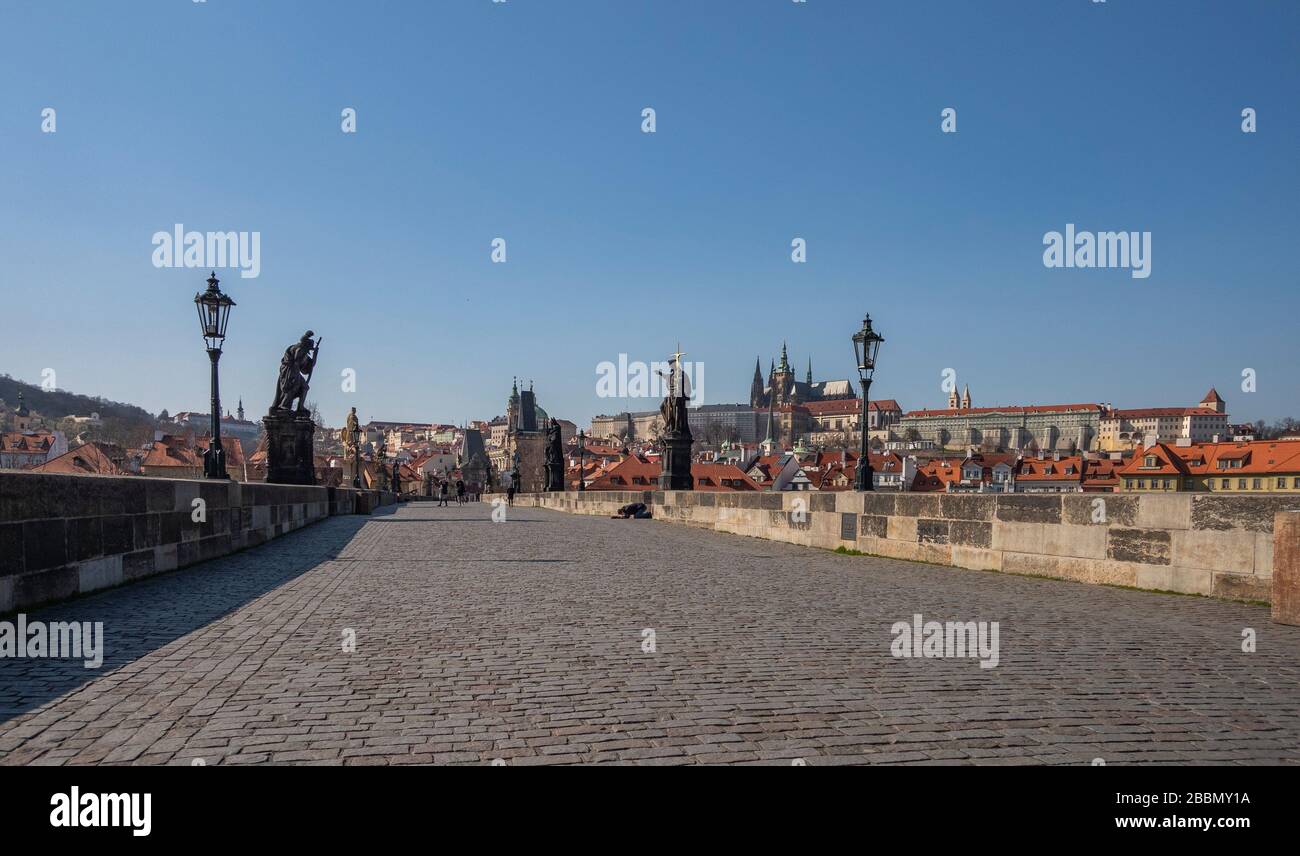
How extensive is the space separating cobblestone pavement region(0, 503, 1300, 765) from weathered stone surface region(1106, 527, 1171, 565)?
444 mm

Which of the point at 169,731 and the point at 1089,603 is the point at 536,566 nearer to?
the point at 1089,603

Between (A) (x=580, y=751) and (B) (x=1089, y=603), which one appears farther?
(B) (x=1089, y=603)

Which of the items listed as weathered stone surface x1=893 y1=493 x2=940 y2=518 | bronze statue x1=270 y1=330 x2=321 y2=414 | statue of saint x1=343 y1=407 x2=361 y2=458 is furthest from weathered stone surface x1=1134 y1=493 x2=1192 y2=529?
statue of saint x1=343 y1=407 x2=361 y2=458

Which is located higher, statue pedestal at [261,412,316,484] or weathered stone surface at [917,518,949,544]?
statue pedestal at [261,412,316,484]

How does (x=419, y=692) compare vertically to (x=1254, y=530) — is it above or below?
below

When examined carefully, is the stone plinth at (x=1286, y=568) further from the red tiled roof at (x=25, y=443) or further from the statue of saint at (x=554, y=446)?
the red tiled roof at (x=25, y=443)

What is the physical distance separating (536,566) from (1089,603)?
233 inches

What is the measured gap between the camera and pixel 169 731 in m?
3.49

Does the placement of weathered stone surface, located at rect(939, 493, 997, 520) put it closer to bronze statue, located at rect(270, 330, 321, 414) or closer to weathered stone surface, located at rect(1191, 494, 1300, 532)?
weathered stone surface, located at rect(1191, 494, 1300, 532)

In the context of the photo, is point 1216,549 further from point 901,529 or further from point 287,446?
point 287,446

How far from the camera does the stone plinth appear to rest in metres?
6.16

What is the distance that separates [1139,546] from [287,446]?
66.1ft
